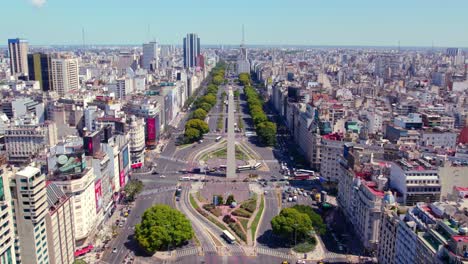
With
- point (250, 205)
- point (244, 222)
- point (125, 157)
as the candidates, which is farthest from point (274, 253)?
point (125, 157)

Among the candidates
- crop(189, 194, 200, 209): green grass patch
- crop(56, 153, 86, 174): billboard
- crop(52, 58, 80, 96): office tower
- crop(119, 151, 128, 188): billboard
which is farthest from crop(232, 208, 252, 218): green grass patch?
crop(52, 58, 80, 96): office tower

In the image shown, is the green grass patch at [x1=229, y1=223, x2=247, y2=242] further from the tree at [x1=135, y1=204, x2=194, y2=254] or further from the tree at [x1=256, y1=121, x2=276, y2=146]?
the tree at [x1=256, y1=121, x2=276, y2=146]

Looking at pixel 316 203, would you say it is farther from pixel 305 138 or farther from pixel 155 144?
pixel 155 144

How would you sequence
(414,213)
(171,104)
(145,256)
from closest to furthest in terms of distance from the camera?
(414,213)
(145,256)
(171,104)

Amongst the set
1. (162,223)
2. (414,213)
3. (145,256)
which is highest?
(414,213)

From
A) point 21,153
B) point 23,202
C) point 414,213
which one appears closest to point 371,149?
point 414,213

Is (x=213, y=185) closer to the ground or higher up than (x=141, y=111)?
closer to the ground

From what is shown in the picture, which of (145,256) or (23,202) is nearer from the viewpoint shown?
(23,202)
